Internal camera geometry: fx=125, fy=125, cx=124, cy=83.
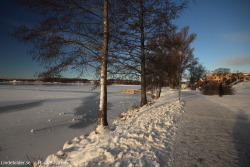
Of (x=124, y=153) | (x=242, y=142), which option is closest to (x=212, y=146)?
(x=242, y=142)

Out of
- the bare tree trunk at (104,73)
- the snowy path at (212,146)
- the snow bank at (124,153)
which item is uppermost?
the bare tree trunk at (104,73)

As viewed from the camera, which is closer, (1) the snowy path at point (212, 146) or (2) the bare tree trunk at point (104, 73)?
(1) the snowy path at point (212, 146)

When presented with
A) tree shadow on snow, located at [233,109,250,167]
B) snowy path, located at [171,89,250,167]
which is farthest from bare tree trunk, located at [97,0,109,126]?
tree shadow on snow, located at [233,109,250,167]

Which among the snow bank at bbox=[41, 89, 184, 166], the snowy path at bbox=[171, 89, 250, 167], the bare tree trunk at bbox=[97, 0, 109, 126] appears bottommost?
the snow bank at bbox=[41, 89, 184, 166]

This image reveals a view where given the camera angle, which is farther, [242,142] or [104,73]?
[104,73]

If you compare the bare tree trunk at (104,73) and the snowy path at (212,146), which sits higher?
the bare tree trunk at (104,73)

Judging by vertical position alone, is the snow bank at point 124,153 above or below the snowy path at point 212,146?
below

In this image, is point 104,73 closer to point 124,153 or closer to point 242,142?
point 124,153

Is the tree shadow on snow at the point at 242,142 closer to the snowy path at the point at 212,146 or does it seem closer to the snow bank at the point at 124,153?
the snowy path at the point at 212,146

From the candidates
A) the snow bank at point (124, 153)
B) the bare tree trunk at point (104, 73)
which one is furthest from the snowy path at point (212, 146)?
the bare tree trunk at point (104, 73)

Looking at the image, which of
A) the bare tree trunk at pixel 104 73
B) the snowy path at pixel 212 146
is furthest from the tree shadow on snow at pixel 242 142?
the bare tree trunk at pixel 104 73

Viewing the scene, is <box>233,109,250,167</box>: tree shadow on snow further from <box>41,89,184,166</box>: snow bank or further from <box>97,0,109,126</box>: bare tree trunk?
<box>97,0,109,126</box>: bare tree trunk

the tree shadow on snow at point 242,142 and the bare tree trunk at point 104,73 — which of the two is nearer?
the tree shadow on snow at point 242,142

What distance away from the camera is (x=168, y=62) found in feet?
24.3
